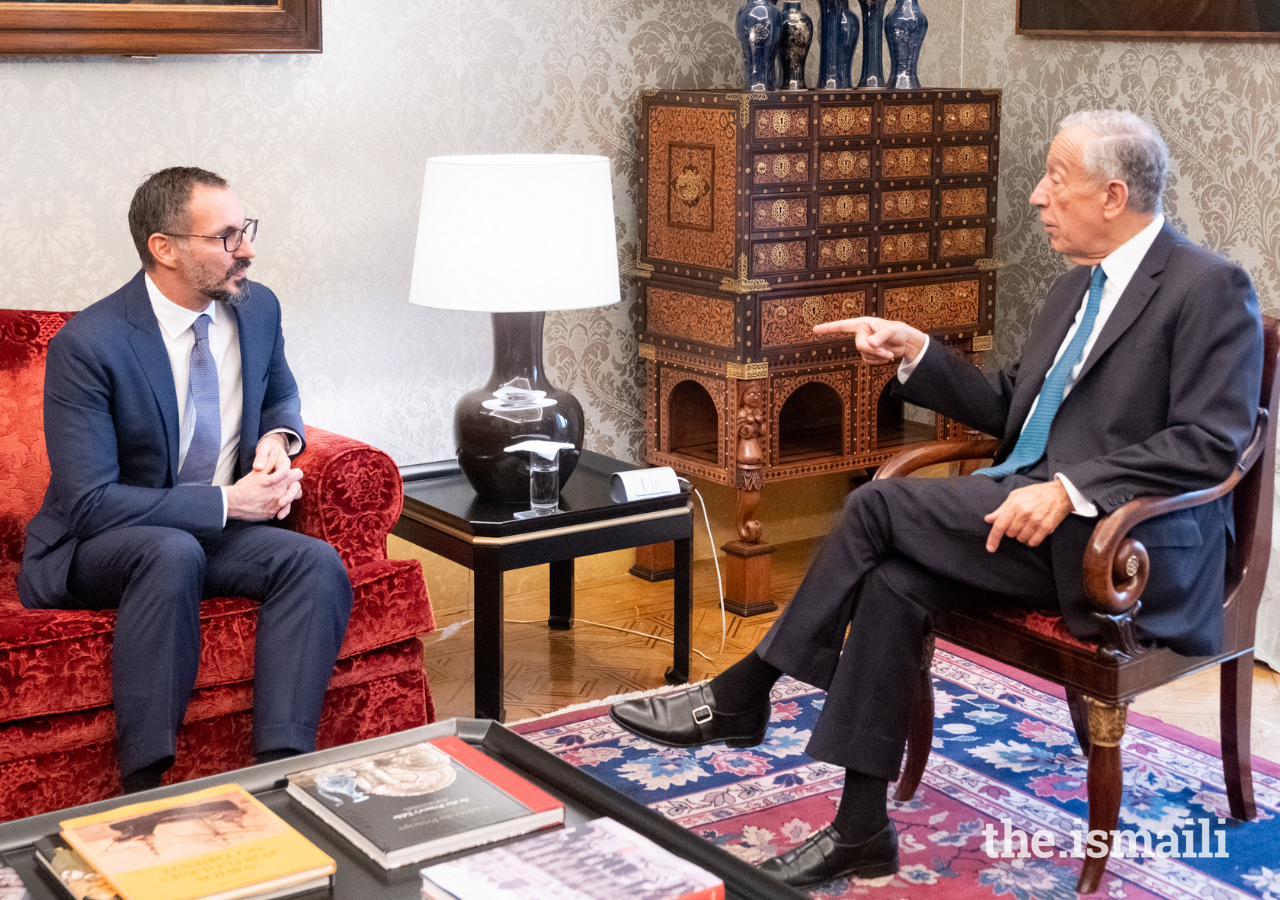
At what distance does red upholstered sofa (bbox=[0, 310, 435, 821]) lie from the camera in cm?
271

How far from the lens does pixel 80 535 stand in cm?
292

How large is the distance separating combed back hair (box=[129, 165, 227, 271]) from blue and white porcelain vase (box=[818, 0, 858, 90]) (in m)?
2.15

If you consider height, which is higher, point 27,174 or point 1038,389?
point 27,174

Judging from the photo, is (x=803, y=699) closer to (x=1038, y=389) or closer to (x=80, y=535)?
(x=1038, y=389)

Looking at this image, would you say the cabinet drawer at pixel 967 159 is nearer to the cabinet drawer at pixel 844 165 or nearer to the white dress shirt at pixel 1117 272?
the cabinet drawer at pixel 844 165

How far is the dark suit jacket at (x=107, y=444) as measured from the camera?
2891 millimetres

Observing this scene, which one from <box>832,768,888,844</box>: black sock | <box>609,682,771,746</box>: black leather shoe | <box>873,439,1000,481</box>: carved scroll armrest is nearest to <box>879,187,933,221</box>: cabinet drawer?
<box>873,439,1000,481</box>: carved scroll armrest

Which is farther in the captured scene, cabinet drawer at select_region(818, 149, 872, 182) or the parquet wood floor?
cabinet drawer at select_region(818, 149, 872, 182)

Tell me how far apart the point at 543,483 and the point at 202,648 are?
3.20 feet

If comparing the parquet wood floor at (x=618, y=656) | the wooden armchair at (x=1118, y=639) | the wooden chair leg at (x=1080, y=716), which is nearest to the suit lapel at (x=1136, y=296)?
the wooden armchair at (x=1118, y=639)

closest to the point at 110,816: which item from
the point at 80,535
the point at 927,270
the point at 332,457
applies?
the point at 80,535

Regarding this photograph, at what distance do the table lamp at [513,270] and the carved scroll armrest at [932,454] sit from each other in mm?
931

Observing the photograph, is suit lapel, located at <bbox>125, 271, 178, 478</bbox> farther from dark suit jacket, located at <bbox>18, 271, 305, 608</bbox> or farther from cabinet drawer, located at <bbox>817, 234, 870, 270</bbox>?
cabinet drawer, located at <bbox>817, 234, 870, 270</bbox>

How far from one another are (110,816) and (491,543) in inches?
57.7
